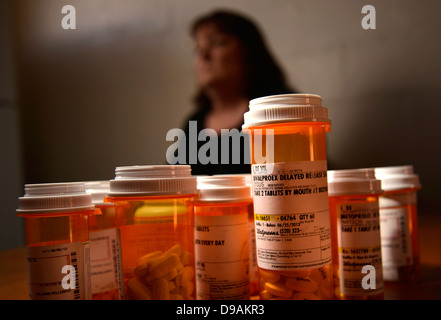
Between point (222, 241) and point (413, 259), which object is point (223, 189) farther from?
point (413, 259)

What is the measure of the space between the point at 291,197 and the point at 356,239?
150mm

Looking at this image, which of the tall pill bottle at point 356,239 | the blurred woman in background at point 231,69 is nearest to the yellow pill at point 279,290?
the tall pill bottle at point 356,239

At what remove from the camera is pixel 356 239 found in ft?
1.89

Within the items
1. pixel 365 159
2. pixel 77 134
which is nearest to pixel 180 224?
pixel 365 159

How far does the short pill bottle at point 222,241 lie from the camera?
566 mm

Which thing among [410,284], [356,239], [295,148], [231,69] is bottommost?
[410,284]

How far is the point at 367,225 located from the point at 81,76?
5.83ft

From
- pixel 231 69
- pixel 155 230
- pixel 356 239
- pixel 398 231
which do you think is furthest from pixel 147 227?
pixel 231 69

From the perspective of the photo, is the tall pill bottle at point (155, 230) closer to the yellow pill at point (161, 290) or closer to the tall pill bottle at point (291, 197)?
the yellow pill at point (161, 290)

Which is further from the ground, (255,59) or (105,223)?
(255,59)

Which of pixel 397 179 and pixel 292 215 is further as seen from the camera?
pixel 397 179

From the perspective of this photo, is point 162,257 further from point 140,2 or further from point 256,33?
point 140,2

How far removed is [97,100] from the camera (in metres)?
1.97

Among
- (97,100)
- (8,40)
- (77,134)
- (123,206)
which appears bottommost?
(123,206)
